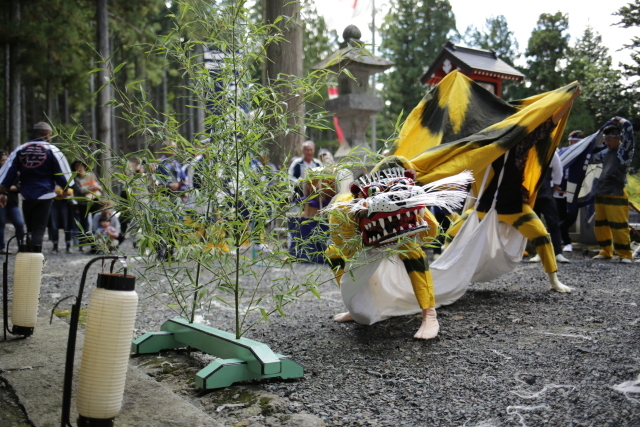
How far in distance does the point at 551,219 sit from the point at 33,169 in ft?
21.0

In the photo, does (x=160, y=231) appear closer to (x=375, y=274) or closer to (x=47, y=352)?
(x=47, y=352)

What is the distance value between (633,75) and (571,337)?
11701mm

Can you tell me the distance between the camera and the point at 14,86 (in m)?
15.4

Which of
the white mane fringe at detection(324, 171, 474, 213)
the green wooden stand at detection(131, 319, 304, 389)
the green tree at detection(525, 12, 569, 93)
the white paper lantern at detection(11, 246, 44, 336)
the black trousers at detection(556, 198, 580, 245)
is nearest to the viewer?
the green wooden stand at detection(131, 319, 304, 389)

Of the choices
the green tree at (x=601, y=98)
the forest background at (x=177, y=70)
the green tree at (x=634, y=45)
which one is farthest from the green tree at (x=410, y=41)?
the green tree at (x=634, y=45)

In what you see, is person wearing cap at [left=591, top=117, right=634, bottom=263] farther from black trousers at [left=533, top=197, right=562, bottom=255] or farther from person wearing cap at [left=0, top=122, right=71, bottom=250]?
person wearing cap at [left=0, top=122, right=71, bottom=250]

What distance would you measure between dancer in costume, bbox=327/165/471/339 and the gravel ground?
0.26 m

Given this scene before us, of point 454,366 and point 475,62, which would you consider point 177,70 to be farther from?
point 475,62

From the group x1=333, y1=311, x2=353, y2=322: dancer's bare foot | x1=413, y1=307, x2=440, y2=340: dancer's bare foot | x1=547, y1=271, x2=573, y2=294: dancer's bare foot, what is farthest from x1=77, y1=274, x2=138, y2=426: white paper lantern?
x1=547, y1=271, x2=573, y2=294: dancer's bare foot

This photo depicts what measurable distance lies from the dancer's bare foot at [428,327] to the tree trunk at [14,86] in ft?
47.2

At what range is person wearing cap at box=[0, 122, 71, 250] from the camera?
6062 millimetres

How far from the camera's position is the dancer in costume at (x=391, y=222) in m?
3.11

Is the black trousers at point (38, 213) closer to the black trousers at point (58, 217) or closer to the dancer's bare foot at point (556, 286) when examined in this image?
the black trousers at point (58, 217)

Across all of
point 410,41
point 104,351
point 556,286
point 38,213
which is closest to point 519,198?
point 556,286
